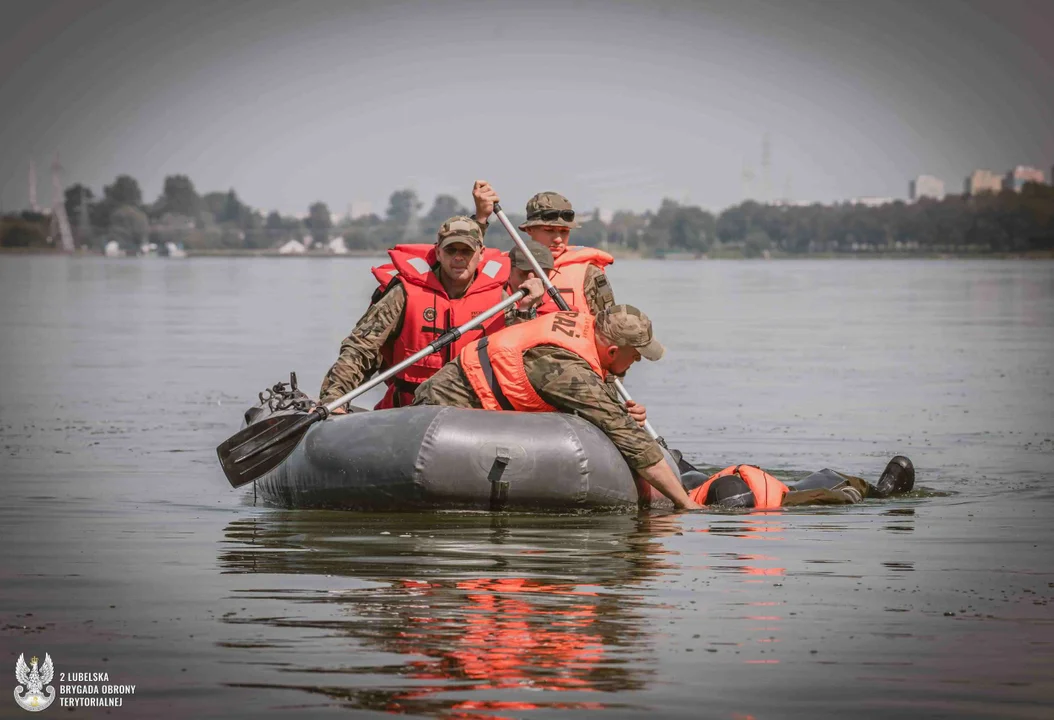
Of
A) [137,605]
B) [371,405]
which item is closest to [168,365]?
[371,405]

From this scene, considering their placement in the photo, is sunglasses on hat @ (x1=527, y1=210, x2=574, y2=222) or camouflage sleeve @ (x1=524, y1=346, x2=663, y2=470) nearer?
camouflage sleeve @ (x1=524, y1=346, x2=663, y2=470)

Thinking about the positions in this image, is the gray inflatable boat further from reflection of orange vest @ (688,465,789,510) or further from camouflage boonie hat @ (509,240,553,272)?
camouflage boonie hat @ (509,240,553,272)

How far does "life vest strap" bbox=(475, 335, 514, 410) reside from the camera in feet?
38.0

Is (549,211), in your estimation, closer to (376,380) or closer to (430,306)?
(430,306)

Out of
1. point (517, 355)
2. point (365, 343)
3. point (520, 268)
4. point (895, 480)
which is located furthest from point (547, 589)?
point (895, 480)

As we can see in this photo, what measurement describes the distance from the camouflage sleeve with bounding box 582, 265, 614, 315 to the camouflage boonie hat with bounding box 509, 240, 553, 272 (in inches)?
16.2

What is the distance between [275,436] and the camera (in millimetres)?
12117

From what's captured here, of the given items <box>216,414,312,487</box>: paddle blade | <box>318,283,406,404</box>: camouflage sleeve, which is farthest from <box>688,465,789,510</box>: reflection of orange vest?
<box>216,414,312,487</box>: paddle blade

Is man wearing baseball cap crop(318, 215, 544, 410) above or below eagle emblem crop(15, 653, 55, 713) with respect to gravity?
above

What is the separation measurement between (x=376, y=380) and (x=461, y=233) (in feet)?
3.51

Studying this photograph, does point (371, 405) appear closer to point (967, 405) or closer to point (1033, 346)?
point (967, 405)

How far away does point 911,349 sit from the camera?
34344 millimetres

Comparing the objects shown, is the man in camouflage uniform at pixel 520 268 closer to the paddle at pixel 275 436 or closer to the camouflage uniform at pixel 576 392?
the paddle at pixel 275 436

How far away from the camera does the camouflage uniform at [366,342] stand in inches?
488
